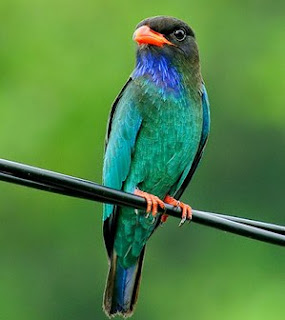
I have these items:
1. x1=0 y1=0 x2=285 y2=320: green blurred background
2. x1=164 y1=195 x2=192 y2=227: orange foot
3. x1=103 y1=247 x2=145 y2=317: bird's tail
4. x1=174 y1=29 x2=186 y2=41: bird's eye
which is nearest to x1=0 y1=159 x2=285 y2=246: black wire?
x1=164 y1=195 x2=192 y2=227: orange foot

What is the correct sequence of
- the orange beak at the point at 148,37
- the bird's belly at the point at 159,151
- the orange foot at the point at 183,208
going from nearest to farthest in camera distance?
the orange foot at the point at 183,208 < the bird's belly at the point at 159,151 < the orange beak at the point at 148,37

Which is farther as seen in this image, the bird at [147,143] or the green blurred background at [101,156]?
the green blurred background at [101,156]

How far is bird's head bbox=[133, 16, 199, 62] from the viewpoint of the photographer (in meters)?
6.76

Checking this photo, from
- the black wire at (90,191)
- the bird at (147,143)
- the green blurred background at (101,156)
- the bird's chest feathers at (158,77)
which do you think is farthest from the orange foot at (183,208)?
the green blurred background at (101,156)

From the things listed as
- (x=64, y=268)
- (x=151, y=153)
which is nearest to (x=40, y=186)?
(x=151, y=153)

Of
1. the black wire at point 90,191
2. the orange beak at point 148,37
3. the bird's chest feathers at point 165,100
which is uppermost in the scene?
the orange beak at point 148,37

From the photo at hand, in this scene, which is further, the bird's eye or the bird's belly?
the bird's eye

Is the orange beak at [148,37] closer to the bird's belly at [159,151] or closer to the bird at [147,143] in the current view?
the bird at [147,143]

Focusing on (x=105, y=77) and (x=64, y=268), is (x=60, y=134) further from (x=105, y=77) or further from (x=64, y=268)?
(x=64, y=268)

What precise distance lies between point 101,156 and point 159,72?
17.3 feet

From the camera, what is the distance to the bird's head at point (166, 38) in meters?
6.76

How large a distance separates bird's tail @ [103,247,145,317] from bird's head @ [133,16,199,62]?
3.16ft

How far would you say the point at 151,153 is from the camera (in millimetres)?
6621

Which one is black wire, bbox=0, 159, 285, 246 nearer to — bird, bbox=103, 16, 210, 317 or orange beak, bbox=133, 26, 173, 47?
bird, bbox=103, 16, 210, 317
